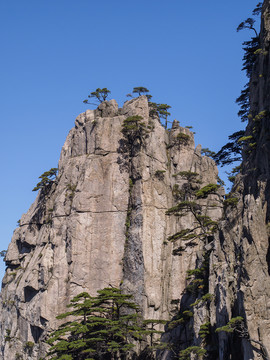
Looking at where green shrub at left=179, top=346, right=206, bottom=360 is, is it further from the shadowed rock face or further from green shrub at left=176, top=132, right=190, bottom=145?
green shrub at left=176, top=132, right=190, bottom=145

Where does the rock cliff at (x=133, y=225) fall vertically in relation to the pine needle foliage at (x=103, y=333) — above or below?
above

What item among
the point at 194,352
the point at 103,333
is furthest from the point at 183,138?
the point at 194,352

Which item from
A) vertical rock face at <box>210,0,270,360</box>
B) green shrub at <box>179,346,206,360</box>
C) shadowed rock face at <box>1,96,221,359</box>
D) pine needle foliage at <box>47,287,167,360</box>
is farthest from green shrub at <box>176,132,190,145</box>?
green shrub at <box>179,346,206,360</box>

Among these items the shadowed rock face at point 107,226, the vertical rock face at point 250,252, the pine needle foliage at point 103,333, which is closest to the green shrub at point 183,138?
the shadowed rock face at point 107,226

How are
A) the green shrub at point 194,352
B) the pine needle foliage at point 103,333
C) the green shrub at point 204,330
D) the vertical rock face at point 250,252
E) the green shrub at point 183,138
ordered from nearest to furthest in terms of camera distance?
1. the vertical rock face at point 250,252
2. the green shrub at point 194,352
3. the green shrub at point 204,330
4. the pine needle foliage at point 103,333
5. the green shrub at point 183,138

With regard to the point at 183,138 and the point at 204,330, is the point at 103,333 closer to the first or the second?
the point at 204,330

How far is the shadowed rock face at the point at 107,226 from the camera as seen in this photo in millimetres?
61969

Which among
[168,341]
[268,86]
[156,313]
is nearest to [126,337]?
[168,341]

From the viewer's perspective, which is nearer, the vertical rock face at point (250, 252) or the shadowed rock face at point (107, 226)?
the vertical rock face at point (250, 252)

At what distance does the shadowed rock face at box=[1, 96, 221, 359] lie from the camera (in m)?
62.0

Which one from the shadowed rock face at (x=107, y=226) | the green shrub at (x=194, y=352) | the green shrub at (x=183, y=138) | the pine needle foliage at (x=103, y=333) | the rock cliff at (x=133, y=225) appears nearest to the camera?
the green shrub at (x=194, y=352)

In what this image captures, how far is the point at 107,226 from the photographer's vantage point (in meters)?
64.8

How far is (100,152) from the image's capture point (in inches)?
2692

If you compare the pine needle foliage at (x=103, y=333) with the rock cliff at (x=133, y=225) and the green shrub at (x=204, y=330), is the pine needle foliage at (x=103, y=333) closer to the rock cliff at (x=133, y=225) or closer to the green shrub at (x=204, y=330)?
the rock cliff at (x=133, y=225)
